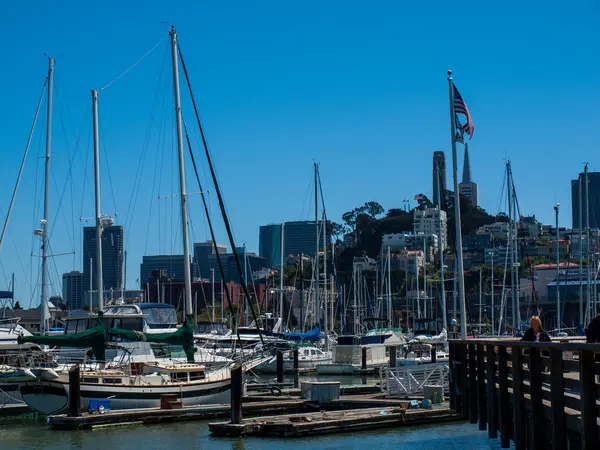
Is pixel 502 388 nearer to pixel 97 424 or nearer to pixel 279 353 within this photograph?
pixel 97 424

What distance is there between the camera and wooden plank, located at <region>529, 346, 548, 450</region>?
15.3 meters

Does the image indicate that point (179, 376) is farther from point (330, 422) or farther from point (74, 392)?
point (330, 422)

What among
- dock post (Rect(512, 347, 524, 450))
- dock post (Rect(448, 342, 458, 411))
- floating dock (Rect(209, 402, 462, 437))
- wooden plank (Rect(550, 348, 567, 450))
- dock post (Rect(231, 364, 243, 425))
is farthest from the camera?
dock post (Rect(231, 364, 243, 425))

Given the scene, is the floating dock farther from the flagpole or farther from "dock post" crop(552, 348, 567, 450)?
"dock post" crop(552, 348, 567, 450)

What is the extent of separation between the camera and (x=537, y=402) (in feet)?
50.6

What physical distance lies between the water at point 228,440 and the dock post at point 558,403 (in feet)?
43.4

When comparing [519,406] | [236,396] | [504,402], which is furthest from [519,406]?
[236,396]

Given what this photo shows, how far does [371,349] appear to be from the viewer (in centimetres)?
6900

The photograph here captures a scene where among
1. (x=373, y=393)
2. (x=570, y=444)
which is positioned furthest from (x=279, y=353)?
(x=570, y=444)

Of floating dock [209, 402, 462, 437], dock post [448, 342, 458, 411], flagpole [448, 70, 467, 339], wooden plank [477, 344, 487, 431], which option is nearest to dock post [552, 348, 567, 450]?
wooden plank [477, 344, 487, 431]

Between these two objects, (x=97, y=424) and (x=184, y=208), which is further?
(x=184, y=208)

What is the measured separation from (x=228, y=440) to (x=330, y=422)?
11.1 feet

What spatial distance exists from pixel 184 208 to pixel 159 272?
133345 mm

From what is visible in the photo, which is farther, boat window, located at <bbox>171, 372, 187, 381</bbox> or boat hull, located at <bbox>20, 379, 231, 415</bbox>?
boat window, located at <bbox>171, 372, 187, 381</bbox>
